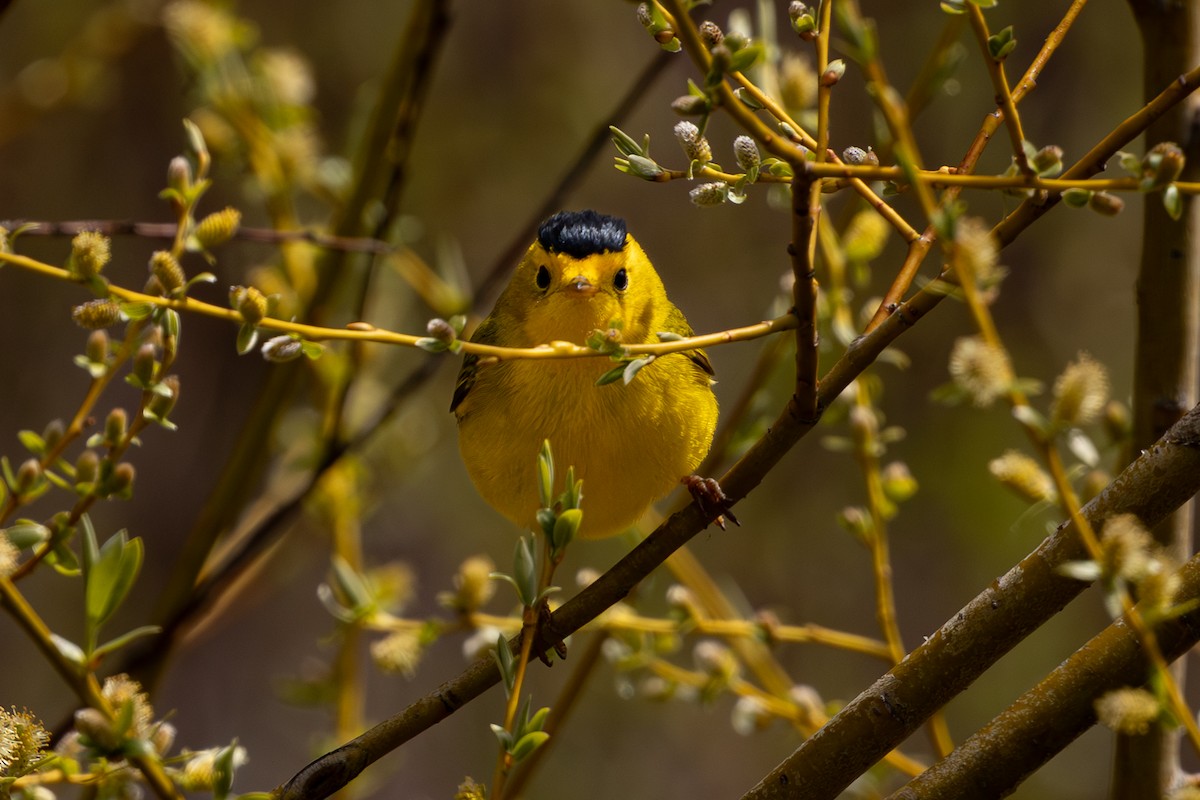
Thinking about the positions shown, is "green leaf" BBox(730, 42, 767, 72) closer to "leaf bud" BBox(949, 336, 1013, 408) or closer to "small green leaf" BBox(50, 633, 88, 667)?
"leaf bud" BBox(949, 336, 1013, 408)

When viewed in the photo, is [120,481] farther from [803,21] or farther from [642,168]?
[803,21]

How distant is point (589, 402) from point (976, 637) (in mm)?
890

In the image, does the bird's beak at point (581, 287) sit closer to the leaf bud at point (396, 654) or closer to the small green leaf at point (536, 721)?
the leaf bud at point (396, 654)

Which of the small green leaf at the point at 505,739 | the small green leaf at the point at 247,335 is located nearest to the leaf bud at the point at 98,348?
the small green leaf at the point at 247,335

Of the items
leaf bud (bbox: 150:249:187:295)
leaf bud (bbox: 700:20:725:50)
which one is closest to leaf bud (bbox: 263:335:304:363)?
leaf bud (bbox: 150:249:187:295)

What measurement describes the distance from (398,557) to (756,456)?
4.14 m

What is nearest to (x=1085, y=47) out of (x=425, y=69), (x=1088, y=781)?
(x=1088, y=781)

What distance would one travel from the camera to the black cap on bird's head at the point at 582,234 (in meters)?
2.24

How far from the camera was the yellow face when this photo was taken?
2.14 metres

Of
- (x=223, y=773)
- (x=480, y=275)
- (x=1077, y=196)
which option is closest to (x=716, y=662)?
(x=223, y=773)

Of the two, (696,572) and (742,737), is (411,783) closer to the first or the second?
(742,737)

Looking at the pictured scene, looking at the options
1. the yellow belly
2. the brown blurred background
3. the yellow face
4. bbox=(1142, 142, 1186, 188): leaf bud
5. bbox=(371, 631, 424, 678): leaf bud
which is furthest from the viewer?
the brown blurred background

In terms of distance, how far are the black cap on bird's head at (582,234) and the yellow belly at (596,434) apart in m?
0.25

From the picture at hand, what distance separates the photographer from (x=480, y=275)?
5156mm
